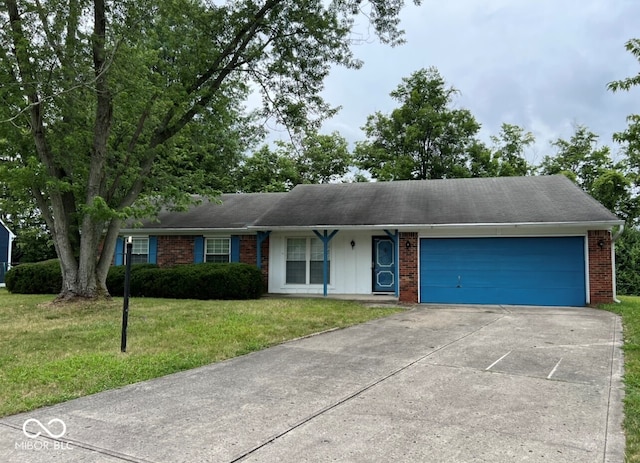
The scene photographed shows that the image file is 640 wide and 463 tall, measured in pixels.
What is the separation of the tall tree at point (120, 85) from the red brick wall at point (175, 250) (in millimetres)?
2533

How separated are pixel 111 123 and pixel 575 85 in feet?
71.2

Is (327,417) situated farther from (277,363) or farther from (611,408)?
(611,408)

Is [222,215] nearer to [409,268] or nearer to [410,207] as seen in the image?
[410,207]

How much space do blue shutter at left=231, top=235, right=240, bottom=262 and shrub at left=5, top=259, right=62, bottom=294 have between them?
577 centimetres

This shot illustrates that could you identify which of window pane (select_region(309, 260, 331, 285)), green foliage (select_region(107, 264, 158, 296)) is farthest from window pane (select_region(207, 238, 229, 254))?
window pane (select_region(309, 260, 331, 285))

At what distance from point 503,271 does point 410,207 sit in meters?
3.46

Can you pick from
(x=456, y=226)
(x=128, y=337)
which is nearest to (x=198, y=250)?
(x=456, y=226)

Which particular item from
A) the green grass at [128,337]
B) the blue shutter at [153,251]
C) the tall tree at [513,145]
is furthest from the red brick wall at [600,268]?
the tall tree at [513,145]

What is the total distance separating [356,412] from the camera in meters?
4.02

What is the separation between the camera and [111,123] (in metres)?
12.6

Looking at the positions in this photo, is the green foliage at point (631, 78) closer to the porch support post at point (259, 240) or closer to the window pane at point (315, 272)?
the window pane at point (315, 272)

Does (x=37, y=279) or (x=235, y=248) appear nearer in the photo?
(x=37, y=279)

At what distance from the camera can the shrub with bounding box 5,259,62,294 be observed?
50.9ft

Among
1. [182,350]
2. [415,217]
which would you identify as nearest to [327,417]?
[182,350]
